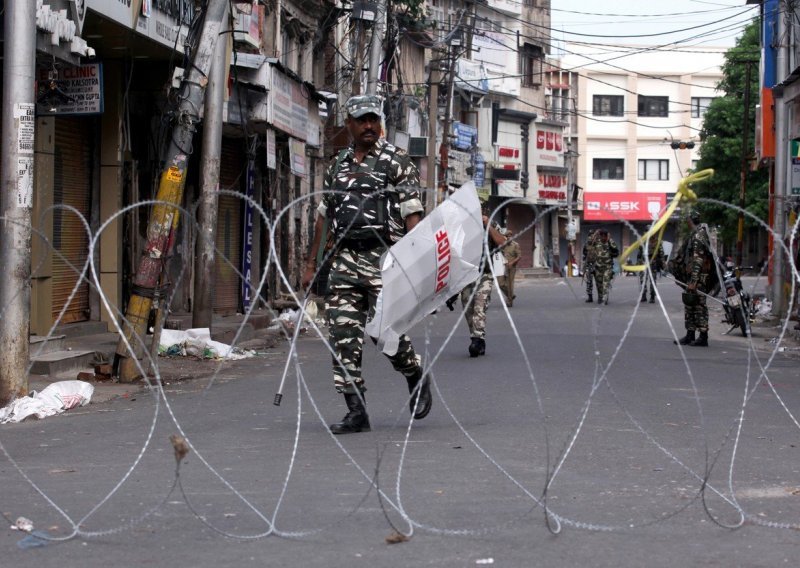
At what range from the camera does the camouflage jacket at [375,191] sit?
8.12 meters

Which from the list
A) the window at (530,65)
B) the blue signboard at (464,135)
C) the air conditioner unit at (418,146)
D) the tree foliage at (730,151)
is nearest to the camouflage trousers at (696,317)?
the air conditioner unit at (418,146)

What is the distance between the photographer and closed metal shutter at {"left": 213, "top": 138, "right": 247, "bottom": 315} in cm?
2377

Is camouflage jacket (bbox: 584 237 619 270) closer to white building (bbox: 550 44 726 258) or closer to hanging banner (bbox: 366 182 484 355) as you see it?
hanging banner (bbox: 366 182 484 355)

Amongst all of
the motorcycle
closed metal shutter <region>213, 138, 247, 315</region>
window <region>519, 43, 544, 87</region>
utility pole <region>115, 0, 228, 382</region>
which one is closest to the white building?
window <region>519, 43, 544, 87</region>

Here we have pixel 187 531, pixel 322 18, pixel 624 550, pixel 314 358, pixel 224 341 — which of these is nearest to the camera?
pixel 624 550

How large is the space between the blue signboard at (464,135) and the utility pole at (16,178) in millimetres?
42684

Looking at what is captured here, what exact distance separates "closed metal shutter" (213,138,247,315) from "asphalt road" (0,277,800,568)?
12.1 metres

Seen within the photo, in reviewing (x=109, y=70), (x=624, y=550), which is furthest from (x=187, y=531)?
(x=109, y=70)

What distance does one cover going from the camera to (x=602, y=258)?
28422 millimetres

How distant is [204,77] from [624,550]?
8.71m

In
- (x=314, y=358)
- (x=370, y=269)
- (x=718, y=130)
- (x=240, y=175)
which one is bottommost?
(x=314, y=358)

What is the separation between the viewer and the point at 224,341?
1697 cm

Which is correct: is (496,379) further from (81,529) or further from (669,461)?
(81,529)

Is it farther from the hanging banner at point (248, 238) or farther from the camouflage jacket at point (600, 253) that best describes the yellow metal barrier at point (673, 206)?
the camouflage jacket at point (600, 253)
